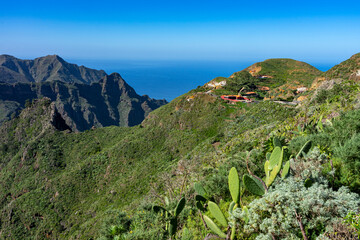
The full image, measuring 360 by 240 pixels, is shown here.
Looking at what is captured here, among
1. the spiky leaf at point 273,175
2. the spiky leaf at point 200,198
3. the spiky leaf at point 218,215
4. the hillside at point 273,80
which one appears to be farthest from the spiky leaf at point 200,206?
the hillside at point 273,80

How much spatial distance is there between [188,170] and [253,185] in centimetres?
1386

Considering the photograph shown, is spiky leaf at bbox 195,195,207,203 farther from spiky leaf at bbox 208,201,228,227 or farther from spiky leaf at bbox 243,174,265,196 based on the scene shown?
spiky leaf at bbox 243,174,265,196

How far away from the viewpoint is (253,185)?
5238 mm

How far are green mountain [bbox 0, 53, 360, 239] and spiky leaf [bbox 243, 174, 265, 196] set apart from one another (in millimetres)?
308

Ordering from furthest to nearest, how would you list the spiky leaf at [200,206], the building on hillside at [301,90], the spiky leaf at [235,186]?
the building on hillside at [301,90]
the spiky leaf at [200,206]
the spiky leaf at [235,186]

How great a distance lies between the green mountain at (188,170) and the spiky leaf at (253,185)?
31 centimetres

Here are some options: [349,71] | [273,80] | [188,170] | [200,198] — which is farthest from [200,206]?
[273,80]

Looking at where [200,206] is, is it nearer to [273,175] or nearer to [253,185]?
[253,185]

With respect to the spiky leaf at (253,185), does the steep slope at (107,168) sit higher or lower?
lower

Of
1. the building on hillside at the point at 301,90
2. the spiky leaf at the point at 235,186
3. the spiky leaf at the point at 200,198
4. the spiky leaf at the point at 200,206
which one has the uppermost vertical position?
the building on hillside at the point at 301,90

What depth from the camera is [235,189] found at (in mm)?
5434

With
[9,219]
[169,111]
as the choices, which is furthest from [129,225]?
[9,219]

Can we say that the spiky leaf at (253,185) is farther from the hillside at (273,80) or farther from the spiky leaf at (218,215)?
the hillside at (273,80)

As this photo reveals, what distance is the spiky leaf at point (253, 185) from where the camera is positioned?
5137mm
